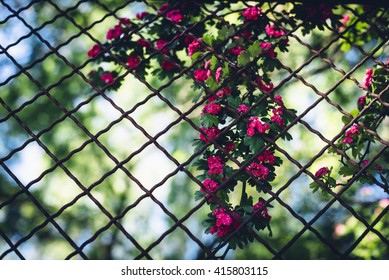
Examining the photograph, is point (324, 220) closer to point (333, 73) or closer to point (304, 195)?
point (304, 195)

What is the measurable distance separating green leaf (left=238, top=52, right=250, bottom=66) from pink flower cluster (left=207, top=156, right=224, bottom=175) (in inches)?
16.4

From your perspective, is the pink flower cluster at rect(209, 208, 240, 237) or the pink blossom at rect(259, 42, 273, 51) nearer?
the pink flower cluster at rect(209, 208, 240, 237)

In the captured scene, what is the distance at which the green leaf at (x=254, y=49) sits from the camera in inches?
64.2

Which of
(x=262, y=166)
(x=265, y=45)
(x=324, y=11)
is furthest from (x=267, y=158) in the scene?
(x=324, y=11)

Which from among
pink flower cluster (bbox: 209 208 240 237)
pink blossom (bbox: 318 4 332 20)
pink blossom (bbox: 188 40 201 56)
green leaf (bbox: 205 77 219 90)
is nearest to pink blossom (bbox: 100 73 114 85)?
pink blossom (bbox: 188 40 201 56)

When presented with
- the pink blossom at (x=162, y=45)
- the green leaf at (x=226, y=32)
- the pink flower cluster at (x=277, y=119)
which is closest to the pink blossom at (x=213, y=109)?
the pink flower cluster at (x=277, y=119)

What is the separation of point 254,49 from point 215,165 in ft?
1.73

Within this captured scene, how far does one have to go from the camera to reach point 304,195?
5117 millimetres

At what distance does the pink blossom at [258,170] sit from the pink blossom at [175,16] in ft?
2.88

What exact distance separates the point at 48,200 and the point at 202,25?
503 centimetres

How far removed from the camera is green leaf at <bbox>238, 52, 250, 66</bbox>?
1619 millimetres

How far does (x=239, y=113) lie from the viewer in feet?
5.12

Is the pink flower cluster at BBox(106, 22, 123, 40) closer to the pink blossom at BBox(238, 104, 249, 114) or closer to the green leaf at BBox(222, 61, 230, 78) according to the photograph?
the green leaf at BBox(222, 61, 230, 78)
